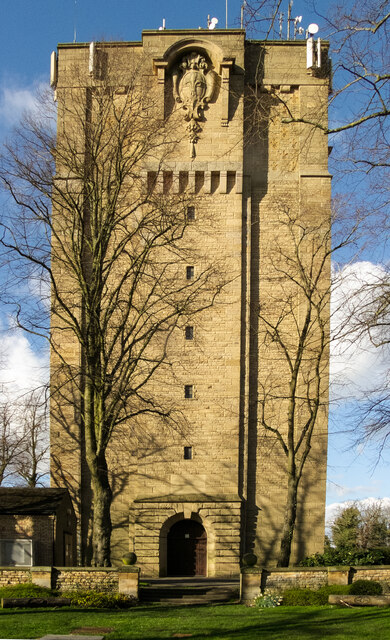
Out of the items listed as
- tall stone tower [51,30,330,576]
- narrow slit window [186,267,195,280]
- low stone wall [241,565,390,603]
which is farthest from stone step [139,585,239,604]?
narrow slit window [186,267,195,280]

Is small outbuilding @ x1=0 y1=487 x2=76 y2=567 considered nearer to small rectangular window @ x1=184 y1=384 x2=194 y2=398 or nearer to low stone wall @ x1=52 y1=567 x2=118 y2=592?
low stone wall @ x1=52 y1=567 x2=118 y2=592

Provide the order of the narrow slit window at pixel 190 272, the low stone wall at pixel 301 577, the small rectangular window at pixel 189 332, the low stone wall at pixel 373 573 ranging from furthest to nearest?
the narrow slit window at pixel 190 272 → the small rectangular window at pixel 189 332 → the low stone wall at pixel 373 573 → the low stone wall at pixel 301 577

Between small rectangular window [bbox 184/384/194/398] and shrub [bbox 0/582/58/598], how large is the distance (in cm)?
1150

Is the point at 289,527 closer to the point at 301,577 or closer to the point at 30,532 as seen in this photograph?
the point at 301,577

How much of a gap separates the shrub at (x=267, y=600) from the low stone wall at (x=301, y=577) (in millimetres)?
268

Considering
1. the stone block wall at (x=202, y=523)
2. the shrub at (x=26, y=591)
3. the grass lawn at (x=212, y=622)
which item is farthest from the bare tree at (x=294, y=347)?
the shrub at (x=26, y=591)

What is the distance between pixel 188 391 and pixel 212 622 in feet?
46.1

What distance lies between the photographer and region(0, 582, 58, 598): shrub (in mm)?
19750

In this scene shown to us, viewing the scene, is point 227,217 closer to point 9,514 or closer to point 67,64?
point 67,64

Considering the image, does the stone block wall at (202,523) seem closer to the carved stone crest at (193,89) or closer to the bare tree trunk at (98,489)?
the bare tree trunk at (98,489)

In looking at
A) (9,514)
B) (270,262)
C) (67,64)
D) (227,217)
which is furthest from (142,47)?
(9,514)

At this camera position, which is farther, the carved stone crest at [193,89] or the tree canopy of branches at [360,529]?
the tree canopy of branches at [360,529]

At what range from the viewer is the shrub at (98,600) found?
19812 mm

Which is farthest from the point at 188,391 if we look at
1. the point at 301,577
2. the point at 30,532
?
the point at 301,577
